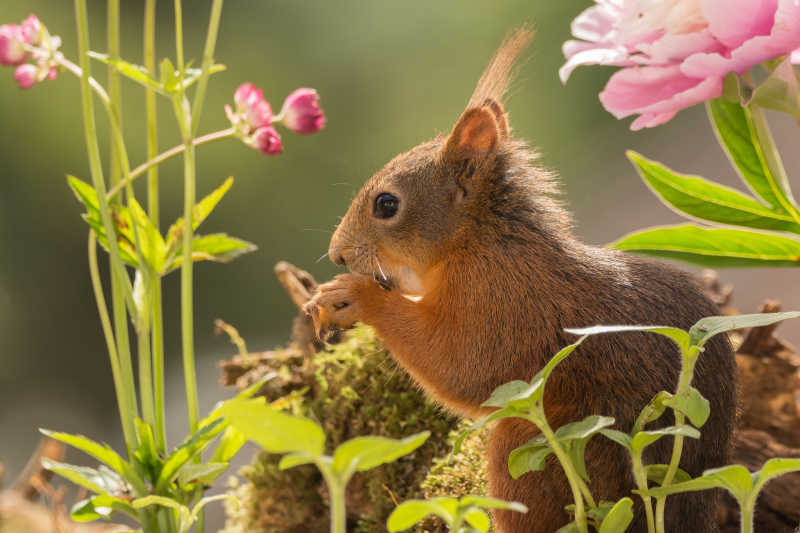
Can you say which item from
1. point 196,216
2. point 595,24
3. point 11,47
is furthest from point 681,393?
point 11,47

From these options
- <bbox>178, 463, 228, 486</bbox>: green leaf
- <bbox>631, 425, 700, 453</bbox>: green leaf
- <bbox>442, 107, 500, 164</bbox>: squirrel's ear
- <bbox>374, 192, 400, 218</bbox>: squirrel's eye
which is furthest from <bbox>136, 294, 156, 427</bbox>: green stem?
<bbox>631, 425, 700, 453</bbox>: green leaf

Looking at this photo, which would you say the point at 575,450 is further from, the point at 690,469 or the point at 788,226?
the point at 788,226

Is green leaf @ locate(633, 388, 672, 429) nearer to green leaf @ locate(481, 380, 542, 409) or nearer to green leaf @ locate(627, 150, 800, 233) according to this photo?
green leaf @ locate(481, 380, 542, 409)

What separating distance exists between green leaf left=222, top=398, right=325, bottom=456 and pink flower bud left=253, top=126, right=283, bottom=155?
2.05ft

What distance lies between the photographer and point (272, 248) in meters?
2.49

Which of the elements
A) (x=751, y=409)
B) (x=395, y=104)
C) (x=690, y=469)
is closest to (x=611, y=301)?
(x=690, y=469)

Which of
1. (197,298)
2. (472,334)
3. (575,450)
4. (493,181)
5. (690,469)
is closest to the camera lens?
(575,450)

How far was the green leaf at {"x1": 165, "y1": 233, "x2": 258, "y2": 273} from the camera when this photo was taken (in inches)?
42.9

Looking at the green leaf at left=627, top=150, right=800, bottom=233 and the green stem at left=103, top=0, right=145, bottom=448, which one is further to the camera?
the green stem at left=103, top=0, right=145, bottom=448

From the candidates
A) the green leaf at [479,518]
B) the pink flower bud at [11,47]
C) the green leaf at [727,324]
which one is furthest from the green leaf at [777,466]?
the pink flower bud at [11,47]

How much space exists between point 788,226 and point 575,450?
15.6 inches

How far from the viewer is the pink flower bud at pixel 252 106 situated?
3.49ft

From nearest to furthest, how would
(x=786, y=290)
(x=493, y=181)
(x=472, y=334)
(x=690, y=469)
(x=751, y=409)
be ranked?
(x=690, y=469) < (x=472, y=334) < (x=493, y=181) < (x=751, y=409) < (x=786, y=290)

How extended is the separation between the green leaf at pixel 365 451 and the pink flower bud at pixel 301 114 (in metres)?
0.70
